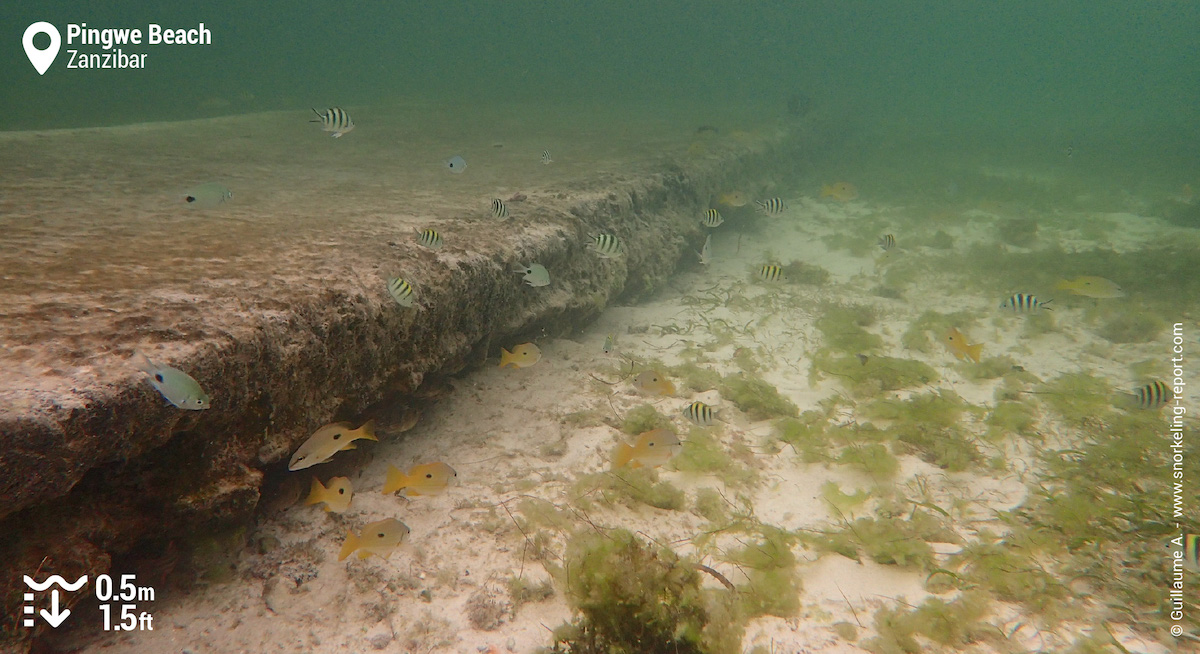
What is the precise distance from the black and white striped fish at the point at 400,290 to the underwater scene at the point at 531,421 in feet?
0.55

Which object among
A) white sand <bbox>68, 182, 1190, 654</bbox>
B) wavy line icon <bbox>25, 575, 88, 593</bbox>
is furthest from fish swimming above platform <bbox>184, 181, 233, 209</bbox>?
wavy line icon <bbox>25, 575, 88, 593</bbox>

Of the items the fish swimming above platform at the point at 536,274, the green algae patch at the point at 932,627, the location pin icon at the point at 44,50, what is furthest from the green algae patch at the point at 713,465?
the location pin icon at the point at 44,50

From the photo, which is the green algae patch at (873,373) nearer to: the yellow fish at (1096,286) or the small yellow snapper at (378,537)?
the yellow fish at (1096,286)

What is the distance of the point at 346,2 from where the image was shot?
122625mm

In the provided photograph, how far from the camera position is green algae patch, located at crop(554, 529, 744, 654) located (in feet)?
8.48

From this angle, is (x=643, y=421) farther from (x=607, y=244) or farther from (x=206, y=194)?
(x=206, y=194)

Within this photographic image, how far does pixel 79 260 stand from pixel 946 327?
34.8 feet

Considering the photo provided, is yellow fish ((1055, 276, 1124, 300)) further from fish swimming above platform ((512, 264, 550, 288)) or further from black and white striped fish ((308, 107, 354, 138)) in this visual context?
black and white striped fish ((308, 107, 354, 138))

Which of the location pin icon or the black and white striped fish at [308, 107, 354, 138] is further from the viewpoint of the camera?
the location pin icon

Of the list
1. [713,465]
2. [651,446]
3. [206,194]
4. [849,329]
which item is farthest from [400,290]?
[849,329]

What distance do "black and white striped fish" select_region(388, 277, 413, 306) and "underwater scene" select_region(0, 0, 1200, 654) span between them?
0.17m

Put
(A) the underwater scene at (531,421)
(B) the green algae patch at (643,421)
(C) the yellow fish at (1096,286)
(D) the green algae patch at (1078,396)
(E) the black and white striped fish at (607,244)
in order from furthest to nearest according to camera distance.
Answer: (C) the yellow fish at (1096,286)
(D) the green algae patch at (1078,396)
(E) the black and white striped fish at (607,244)
(B) the green algae patch at (643,421)
(A) the underwater scene at (531,421)

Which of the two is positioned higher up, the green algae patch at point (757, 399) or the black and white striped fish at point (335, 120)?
the black and white striped fish at point (335, 120)

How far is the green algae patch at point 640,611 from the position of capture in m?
2.59
